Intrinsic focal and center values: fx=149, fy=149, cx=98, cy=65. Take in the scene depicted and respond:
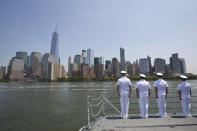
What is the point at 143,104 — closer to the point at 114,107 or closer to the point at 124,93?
the point at 124,93

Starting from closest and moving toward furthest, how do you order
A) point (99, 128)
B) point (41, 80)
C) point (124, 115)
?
point (99, 128) → point (124, 115) → point (41, 80)

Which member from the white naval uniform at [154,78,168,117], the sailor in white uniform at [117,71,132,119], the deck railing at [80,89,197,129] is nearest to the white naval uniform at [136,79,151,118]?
the sailor in white uniform at [117,71,132,119]

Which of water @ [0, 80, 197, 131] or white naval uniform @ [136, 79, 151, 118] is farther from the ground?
white naval uniform @ [136, 79, 151, 118]

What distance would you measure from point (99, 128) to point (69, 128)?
23.0ft

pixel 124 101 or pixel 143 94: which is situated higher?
pixel 143 94

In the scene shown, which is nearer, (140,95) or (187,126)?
(187,126)

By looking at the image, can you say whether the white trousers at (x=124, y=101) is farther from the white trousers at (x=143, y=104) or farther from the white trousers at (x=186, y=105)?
the white trousers at (x=186, y=105)

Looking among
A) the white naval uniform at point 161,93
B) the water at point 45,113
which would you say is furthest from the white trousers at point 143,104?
the water at point 45,113

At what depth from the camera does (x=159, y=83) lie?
7.32 metres

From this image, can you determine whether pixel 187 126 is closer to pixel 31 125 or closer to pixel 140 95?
pixel 140 95

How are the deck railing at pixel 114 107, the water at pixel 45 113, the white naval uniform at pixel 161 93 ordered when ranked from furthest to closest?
the water at pixel 45 113 < the deck railing at pixel 114 107 < the white naval uniform at pixel 161 93

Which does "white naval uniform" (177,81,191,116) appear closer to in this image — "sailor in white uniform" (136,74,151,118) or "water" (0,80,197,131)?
"sailor in white uniform" (136,74,151,118)

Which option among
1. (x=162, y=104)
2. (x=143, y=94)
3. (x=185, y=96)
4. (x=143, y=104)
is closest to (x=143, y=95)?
(x=143, y=94)

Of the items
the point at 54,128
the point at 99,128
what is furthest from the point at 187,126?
the point at 54,128
